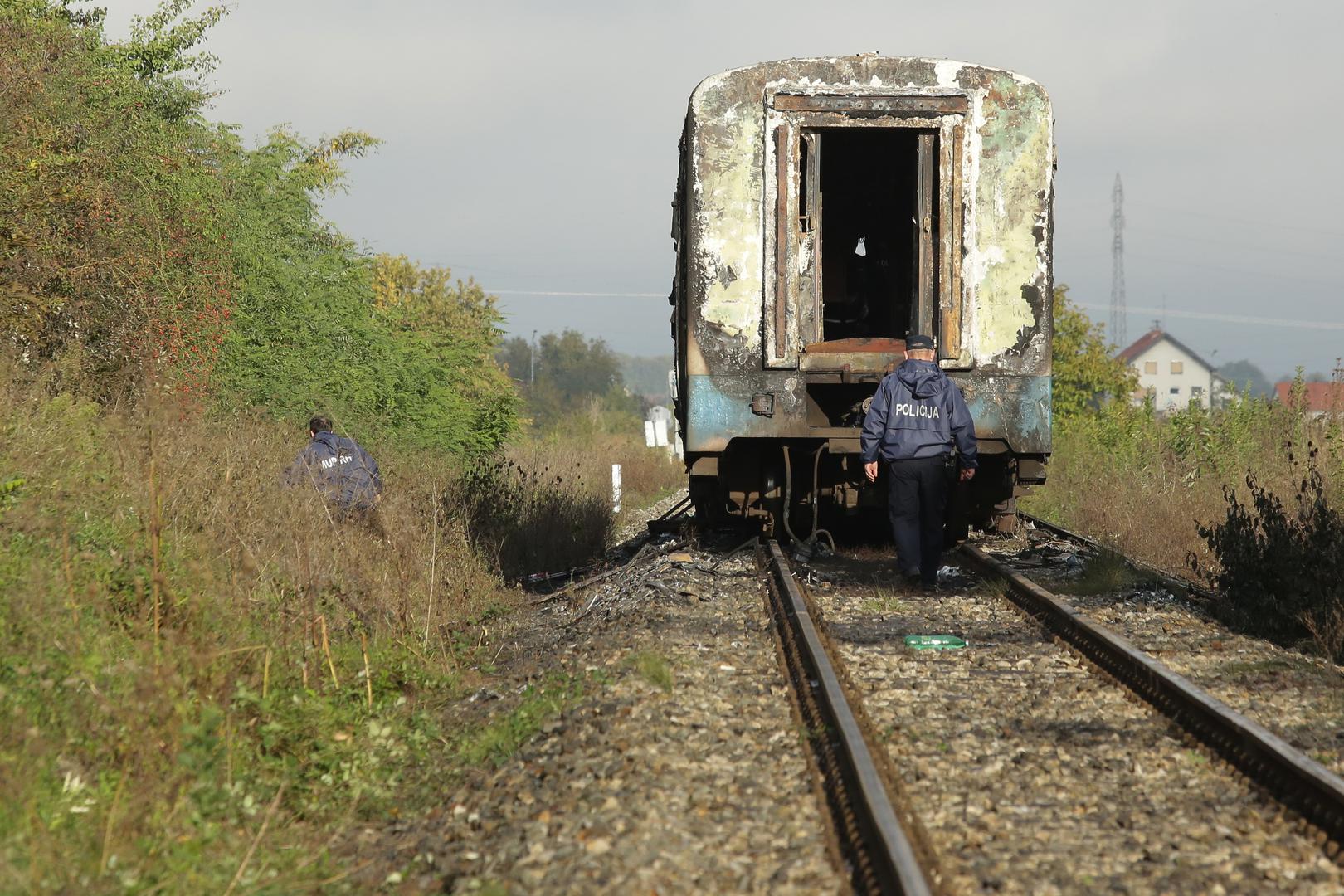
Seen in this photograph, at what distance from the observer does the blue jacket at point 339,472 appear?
28.3ft

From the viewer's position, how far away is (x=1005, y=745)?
192 inches

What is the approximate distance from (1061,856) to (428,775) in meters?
2.38

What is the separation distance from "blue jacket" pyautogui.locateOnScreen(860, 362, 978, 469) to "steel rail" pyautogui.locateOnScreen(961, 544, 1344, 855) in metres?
1.54

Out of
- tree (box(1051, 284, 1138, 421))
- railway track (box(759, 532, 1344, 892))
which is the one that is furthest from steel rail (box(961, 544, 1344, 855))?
tree (box(1051, 284, 1138, 421))

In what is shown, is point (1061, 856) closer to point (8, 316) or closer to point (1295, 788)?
point (1295, 788)

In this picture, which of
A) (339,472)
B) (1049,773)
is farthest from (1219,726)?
(339,472)

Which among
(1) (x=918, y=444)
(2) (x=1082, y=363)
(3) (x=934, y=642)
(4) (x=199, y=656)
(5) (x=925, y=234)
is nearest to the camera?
(4) (x=199, y=656)

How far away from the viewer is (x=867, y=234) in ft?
43.5

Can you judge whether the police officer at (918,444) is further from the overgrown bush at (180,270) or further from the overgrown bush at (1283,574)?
the overgrown bush at (180,270)

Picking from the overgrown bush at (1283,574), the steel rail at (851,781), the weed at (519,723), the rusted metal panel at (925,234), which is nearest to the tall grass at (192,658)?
the weed at (519,723)

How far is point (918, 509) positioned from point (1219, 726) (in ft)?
13.0

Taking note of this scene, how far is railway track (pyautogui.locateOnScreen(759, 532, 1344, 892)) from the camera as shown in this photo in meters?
3.65

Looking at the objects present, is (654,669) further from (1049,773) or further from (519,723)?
(1049,773)

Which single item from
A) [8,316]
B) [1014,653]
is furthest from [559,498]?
[1014,653]
